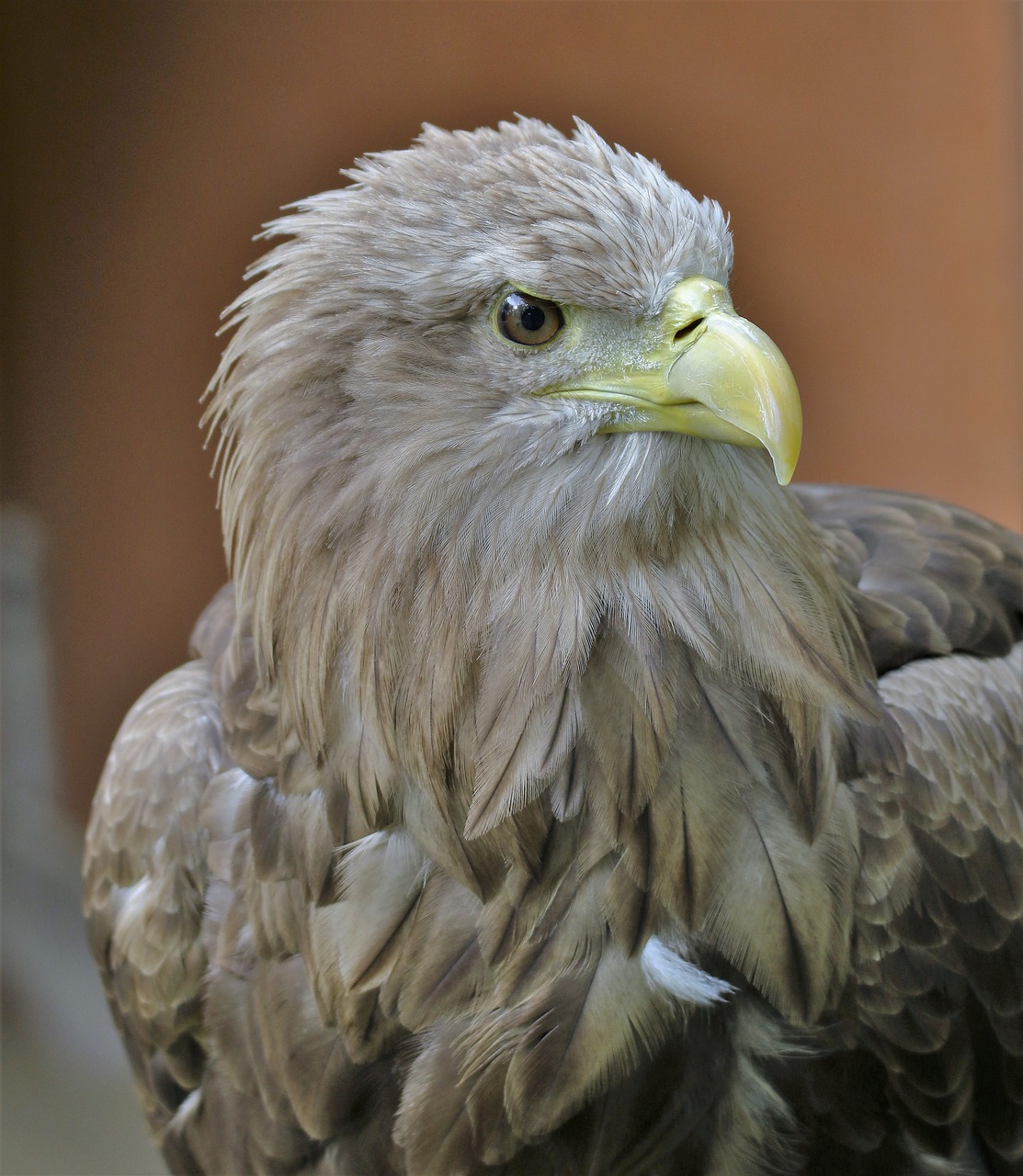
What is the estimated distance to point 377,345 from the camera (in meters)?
0.84

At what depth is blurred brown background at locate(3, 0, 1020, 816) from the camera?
4.40 ft

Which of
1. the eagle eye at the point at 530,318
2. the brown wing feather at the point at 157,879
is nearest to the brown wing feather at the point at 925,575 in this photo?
the eagle eye at the point at 530,318

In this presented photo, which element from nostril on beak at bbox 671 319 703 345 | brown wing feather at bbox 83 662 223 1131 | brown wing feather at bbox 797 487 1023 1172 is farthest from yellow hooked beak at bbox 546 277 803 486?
brown wing feather at bbox 83 662 223 1131

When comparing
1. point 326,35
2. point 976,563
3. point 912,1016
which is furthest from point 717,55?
point 912,1016

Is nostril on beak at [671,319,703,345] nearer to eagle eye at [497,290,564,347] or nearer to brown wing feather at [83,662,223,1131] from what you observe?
eagle eye at [497,290,564,347]

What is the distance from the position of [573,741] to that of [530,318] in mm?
315

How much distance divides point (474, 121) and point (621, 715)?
863 mm

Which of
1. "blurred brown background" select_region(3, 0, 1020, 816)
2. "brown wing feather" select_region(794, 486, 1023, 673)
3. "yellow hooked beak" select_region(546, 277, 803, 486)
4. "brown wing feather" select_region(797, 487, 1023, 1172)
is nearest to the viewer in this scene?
"yellow hooked beak" select_region(546, 277, 803, 486)

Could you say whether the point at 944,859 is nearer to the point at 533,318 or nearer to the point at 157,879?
the point at 533,318

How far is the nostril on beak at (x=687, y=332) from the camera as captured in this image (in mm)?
771

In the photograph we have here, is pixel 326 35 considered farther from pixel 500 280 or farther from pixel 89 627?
pixel 89 627

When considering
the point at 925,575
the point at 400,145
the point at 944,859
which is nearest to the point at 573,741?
the point at 944,859

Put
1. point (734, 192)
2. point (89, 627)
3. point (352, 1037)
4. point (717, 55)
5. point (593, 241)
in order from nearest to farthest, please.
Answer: point (593, 241) → point (352, 1037) → point (717, 55) → point (734, 192) → point (89, 627)

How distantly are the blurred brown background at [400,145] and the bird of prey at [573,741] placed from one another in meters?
0.43
